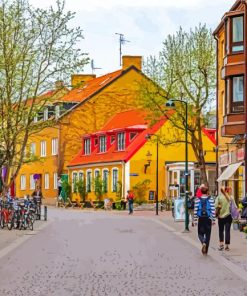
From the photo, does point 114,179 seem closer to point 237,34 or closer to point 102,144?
point 102,144

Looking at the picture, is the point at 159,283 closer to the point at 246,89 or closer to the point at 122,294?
the point at 122,294

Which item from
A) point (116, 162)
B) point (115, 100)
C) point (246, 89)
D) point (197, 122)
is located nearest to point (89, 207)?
point (116, 162)

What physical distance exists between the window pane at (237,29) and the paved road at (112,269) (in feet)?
55.6

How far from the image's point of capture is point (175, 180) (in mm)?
73438

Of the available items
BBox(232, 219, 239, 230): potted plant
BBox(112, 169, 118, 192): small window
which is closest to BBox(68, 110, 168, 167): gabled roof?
BBox(112, 169, 118, 192): small window

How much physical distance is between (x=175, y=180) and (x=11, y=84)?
36.1m

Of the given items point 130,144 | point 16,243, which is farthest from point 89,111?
point 16,243

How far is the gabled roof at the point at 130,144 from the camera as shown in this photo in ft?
243

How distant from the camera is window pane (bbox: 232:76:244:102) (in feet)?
146

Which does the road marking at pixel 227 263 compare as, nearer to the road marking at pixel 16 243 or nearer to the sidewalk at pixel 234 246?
the sidewalk at pixel 234 246

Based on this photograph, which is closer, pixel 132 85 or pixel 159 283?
pixel 159 283

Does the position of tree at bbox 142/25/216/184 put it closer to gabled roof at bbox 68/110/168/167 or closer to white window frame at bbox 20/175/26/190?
gabled roof at bbox 68/110/168/167

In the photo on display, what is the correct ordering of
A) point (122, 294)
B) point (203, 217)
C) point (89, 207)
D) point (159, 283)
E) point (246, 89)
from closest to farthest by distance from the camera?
point (122, 294), point (159, 283), point (203, 217), point (246, 89), point (89, 207)

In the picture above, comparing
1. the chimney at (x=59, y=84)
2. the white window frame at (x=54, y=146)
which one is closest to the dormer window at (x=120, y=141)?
the white window frame at (x=54, y=146)
